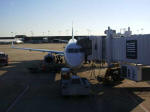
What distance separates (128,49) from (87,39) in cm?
753

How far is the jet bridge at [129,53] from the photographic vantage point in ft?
45.3

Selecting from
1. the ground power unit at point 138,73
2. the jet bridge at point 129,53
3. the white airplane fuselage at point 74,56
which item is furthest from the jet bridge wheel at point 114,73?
the ground power unit at point 138,73

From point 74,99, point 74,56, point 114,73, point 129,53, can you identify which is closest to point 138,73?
point 129,53

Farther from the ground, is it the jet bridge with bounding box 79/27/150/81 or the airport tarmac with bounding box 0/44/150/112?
the jet bridge with bounding box 79/27/150/81

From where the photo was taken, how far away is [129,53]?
1518 cm

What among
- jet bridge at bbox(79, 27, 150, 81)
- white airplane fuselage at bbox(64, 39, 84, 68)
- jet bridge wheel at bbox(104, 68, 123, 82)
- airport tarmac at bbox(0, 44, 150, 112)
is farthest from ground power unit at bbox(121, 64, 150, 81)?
white airplane fuselage at bbox(64, 39, 84, 68)

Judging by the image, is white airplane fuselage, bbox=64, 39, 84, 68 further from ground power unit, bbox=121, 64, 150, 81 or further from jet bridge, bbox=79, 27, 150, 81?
ground power unit, bbox=121, 64, 150, 81

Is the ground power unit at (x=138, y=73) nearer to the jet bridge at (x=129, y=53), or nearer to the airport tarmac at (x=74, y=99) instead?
the jet bridge at (x=129, y=53)

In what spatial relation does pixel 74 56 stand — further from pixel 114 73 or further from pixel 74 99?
pixel 74 99

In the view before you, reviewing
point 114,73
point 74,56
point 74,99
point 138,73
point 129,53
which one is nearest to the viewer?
point 138,73

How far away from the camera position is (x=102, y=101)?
14.5 metres

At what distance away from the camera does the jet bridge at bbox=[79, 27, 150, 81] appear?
45.3 feet

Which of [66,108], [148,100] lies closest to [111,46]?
[148,100]

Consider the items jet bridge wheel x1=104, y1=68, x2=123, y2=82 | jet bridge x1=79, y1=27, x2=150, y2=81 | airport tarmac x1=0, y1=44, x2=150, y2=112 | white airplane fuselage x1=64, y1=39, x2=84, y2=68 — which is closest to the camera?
airport tarmac x1=0, y1=44, x2=150, y2=112
